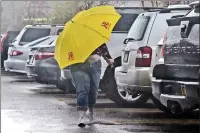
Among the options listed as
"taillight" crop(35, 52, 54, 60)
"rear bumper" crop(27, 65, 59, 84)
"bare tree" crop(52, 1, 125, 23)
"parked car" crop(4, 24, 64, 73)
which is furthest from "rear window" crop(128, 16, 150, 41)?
"parked car" crop(4, 24, 64, 73)

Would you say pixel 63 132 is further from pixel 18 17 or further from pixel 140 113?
pixel 18 17

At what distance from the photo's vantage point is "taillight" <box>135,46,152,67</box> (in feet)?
28.0

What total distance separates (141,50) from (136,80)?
0.47 metres

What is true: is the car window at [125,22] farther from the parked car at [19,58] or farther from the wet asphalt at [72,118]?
the parked car at [19,58]

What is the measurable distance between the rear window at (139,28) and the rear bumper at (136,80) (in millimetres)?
596

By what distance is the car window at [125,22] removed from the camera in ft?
33.0

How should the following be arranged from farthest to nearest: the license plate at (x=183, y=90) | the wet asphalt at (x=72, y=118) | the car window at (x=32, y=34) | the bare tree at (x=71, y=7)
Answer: the car window at (x=32, y=34)
the bare tree at (x=71, y=7)
the wet asphalt at (x=72, y=118)
the license plate at (x=183, y=90)

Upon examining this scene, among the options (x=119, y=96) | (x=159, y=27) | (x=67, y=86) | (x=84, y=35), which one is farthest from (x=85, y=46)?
(x=67, y=86)

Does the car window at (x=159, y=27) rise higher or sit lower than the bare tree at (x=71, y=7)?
lower

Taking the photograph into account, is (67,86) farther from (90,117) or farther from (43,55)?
(90,117)

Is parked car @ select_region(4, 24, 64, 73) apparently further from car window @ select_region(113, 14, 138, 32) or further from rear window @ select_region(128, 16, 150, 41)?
rear window @ select_region(128, 16, 150, 41)

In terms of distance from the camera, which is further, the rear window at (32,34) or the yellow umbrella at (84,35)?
the rear window at (32,34)

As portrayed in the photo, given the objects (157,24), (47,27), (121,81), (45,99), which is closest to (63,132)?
(121,81)

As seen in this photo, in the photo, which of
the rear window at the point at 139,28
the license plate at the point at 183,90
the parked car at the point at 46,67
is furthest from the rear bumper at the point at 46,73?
the license plate at the point at 183,90
